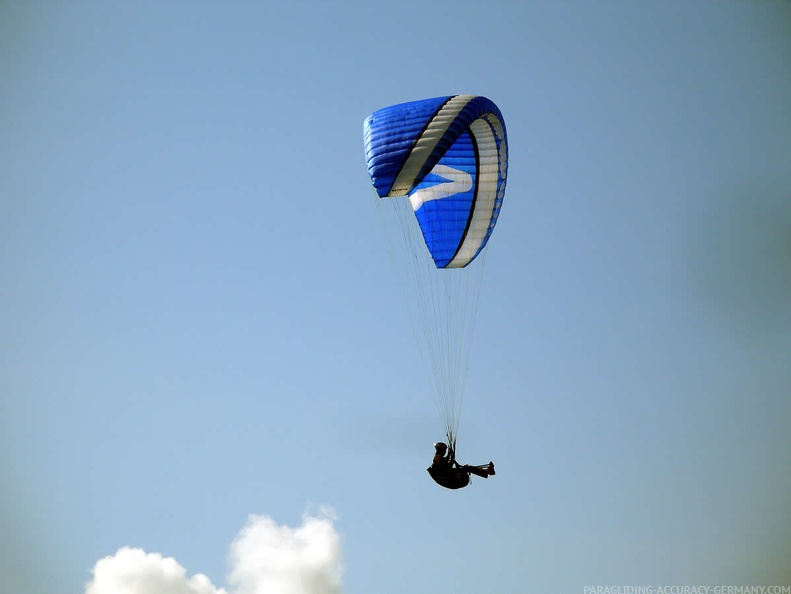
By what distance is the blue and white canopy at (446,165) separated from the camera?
2636 cm

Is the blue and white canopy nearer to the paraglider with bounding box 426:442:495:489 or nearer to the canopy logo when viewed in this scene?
the canopy logo

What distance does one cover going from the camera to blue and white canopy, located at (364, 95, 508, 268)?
26.4 meters

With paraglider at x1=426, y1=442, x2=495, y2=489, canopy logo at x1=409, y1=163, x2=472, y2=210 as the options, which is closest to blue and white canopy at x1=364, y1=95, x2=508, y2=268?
canopy logo at x1=409, y1=163, x2=472, y2=210

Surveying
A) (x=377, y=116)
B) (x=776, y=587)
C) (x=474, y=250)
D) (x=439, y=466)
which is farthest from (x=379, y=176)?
(x=776, y=587)

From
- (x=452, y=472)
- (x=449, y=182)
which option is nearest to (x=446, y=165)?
(x=449, y=182)

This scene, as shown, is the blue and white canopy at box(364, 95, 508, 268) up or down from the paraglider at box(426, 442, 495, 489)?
up

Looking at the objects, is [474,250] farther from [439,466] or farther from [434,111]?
[439,466]

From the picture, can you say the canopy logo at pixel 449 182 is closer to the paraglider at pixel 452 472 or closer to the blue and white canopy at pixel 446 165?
the blue and white canopy at pixel 446 165

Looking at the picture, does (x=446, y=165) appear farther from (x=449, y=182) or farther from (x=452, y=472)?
(x=452, y=472)

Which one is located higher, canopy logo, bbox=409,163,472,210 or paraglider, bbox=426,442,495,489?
canopy logo, bbox=409,163,472,210

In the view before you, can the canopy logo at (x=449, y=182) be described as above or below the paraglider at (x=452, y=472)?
above

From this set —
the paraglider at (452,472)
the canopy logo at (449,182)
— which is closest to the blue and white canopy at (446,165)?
the canopy logo at (449,182)

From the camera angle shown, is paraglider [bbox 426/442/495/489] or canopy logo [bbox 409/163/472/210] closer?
paraglider [bbox 426/442/495/489]

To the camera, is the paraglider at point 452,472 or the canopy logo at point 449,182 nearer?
the paraglider at point 452,472
